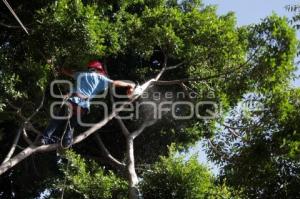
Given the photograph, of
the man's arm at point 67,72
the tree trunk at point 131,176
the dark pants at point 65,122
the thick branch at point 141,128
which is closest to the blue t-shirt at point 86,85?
the dark pants at point 65,122

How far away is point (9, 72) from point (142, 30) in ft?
11.3

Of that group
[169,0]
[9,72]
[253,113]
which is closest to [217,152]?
[253,113]

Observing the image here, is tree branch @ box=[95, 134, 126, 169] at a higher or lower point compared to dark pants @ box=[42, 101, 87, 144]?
lower

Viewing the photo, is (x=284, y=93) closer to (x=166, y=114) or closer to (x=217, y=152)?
(x=217, y=152)

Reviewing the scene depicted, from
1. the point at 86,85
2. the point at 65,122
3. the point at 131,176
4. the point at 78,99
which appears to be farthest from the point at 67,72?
the point at 131,176

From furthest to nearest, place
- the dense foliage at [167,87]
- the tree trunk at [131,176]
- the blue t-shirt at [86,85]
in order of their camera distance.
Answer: the tree trunk at [131,176]
the blue t-shirt at [86,85]
the dense foliage at [167,87]

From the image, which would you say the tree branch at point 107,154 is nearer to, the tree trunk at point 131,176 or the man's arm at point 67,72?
the tree trunk at point 131,176

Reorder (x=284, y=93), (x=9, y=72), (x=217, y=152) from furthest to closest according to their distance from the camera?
(x=217, y=152) < (x=9, y=72) < (x=284, y=93)

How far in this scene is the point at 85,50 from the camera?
8.98m

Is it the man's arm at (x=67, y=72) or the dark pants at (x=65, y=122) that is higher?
the man's arm at (x=67, y=72)

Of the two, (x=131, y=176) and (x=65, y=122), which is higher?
(x=65, y=122)

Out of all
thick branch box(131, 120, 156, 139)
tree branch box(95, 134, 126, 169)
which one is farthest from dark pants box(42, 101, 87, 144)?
tree branch box(95, 134, 126, 169)

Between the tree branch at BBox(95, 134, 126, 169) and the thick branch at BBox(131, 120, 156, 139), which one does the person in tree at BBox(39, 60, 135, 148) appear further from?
the tree branch at BBox(95, 134, 126, 169)

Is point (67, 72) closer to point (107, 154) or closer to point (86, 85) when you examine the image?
point (86, 85)
